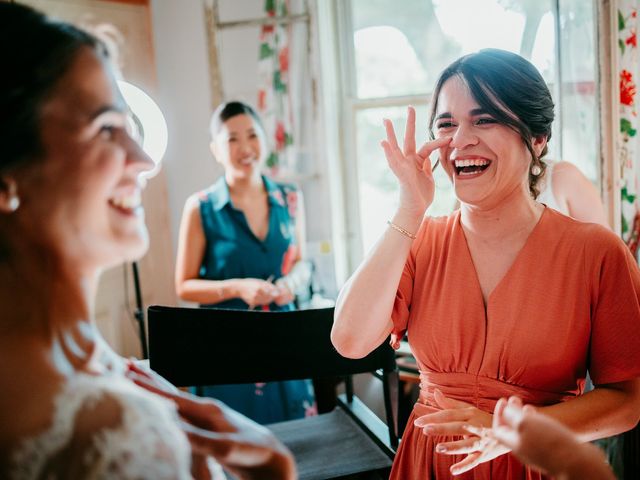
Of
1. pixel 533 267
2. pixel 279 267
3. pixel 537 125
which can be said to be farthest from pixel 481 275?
pixel 279 267

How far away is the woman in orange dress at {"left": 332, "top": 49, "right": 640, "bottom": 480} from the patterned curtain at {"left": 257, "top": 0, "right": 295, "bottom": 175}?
5.78 feet

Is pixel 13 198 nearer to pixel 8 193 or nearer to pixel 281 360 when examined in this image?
pixel 8 193

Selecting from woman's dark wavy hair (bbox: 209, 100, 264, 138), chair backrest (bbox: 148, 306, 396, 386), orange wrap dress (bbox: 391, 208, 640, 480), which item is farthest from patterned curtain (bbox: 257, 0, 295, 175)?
orange wrap dress (bbox: 391, 208, 640, 480)

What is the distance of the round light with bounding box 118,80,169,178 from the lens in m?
1.07

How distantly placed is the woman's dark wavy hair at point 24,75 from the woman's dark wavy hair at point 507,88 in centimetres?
74

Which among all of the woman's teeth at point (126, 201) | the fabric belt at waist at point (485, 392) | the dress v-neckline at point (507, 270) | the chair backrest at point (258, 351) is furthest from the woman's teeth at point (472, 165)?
the woman's teeth at point (126, 201)

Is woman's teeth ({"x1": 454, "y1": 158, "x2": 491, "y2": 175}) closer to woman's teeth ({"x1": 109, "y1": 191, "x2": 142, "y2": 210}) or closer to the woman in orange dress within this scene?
the woman in orange dress

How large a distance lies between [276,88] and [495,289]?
2.05m

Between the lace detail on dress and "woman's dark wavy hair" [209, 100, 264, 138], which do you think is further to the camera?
"woman's dark wavy hair" [209, 100, 264, 138]

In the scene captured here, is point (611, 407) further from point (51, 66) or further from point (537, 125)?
point (51, 66)

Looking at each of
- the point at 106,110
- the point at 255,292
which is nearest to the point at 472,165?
the point at 106,110

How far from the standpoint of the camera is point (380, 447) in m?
1.25

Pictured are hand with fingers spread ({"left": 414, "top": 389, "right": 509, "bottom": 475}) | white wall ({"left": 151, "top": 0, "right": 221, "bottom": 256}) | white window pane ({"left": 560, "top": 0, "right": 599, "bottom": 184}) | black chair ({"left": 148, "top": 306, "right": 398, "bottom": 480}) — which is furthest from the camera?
white wall ({"left": 151, "top": 0, "right": 221, "bottom": 256})

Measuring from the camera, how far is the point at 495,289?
3.29 feet
